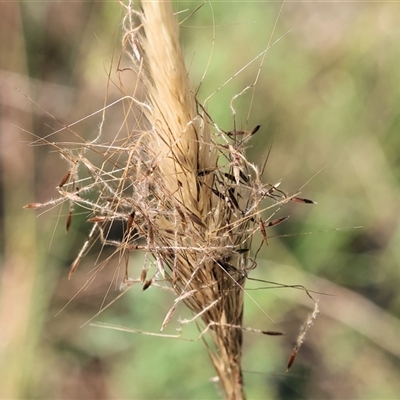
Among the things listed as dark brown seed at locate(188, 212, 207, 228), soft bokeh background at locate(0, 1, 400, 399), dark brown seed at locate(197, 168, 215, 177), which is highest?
dark brown seed at locate(197, 168, 215, 177)

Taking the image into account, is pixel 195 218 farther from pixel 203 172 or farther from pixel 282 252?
pixel 282 252

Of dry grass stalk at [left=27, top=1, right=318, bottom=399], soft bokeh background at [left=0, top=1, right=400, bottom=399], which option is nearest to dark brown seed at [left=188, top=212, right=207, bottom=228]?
dry grass stalk at [left=27, top=1, right=318, bottom=399]

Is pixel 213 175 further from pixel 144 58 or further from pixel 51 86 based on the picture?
pixel 51 86

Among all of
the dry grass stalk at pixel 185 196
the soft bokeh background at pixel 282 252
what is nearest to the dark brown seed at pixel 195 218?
the dry grass stalk at pixel 185 196

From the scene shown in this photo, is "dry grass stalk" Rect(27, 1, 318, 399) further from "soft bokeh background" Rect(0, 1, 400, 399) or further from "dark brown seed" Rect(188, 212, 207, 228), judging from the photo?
"soft bokeh background" Rect(0, 1, 400, 399)

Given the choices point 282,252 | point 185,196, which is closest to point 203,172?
point 185,196

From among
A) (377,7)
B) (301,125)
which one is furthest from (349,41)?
(301,125)

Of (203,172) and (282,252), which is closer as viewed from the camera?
(203,172)

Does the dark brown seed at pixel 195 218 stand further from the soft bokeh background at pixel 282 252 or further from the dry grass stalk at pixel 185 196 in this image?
the soft bokeh background at pixel 282 252

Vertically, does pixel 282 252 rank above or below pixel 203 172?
below
